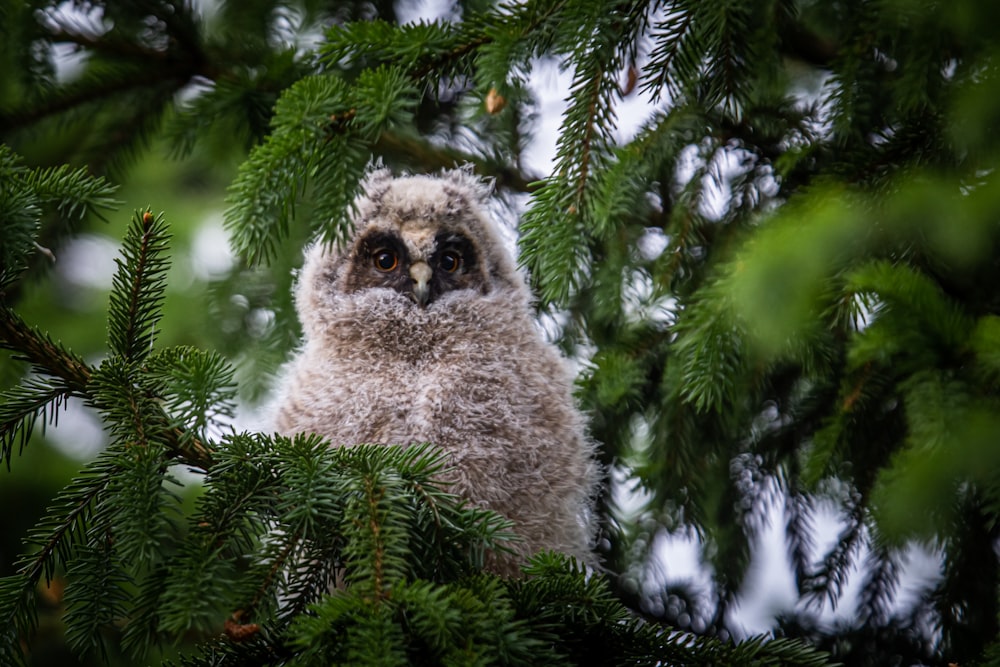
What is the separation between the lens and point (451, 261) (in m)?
2.25

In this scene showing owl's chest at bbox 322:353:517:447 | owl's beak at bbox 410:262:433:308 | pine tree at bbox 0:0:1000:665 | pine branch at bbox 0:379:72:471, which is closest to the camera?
pine tree at bbox 0:0:1000:665

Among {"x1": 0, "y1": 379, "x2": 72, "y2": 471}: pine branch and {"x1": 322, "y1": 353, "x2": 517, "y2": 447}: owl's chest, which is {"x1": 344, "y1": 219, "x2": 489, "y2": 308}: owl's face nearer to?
{"x1": 322, "y1": 353, "x2": 517, "y2": 447}: owl's chest

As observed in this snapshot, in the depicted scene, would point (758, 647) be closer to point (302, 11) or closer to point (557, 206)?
point (557, 206)

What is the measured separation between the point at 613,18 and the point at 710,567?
1.87 metres

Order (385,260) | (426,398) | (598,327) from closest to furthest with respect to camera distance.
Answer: (426,398) → (385,260) → (598,327)

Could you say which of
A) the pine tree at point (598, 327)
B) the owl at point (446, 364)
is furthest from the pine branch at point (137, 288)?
the owl at point (446, 364)

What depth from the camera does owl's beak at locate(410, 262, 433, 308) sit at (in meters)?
2.11

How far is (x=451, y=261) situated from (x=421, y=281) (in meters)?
0.17

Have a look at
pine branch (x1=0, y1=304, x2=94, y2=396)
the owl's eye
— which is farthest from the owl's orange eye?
pine branch (x1=0, y1=304, x2=94, y2=396)

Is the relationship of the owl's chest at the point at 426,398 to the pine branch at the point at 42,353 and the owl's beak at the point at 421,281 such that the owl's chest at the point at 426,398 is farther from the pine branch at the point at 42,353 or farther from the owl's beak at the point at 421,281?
the pine branch at the point at 42,353

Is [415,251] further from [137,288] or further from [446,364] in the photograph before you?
[137,288]

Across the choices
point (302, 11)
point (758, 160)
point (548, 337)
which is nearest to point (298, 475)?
point (548, 337)

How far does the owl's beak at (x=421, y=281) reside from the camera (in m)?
2.11

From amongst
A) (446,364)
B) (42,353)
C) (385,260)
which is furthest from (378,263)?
(42,353)
